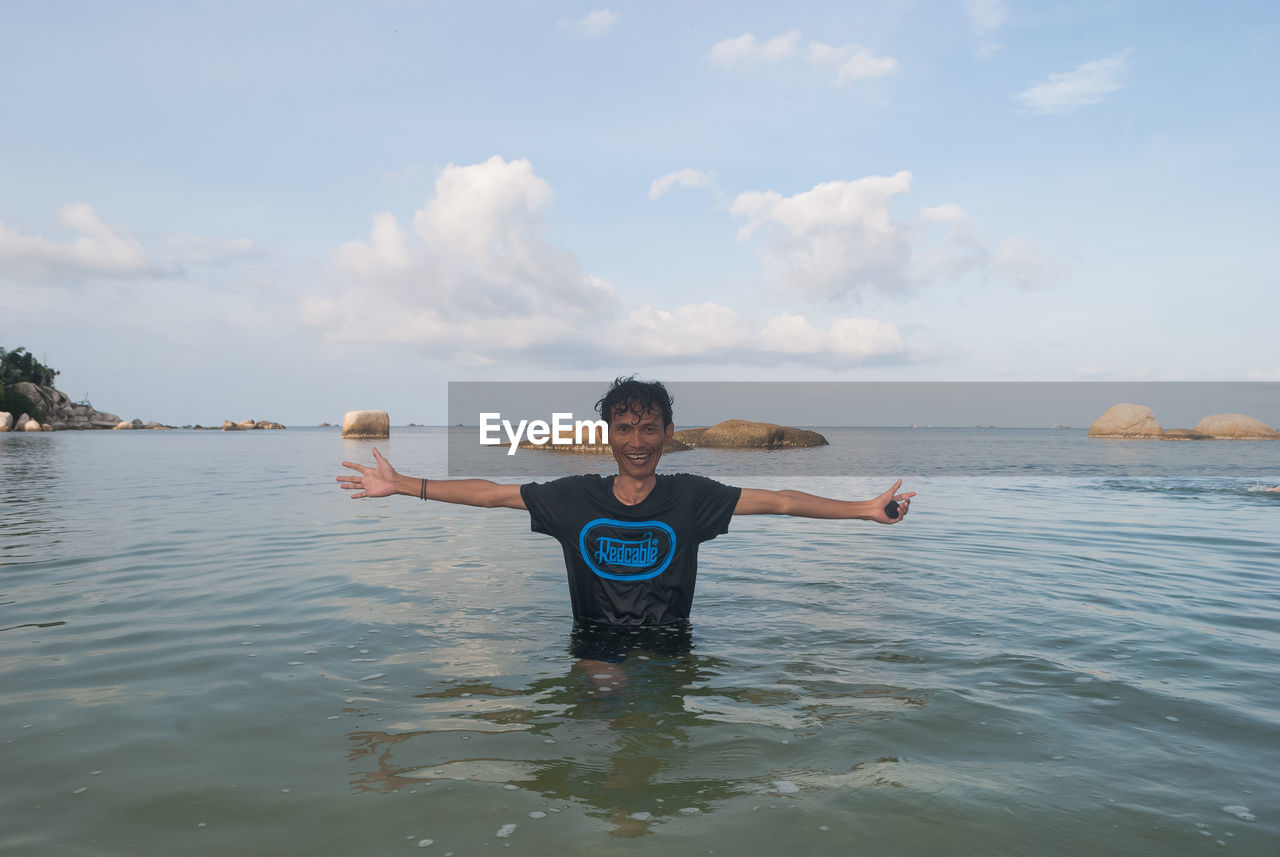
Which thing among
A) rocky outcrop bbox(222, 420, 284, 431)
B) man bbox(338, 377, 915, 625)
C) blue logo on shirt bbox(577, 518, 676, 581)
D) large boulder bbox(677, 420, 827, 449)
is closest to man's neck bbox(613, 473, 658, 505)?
man bbox(338, 377, 915, 625)

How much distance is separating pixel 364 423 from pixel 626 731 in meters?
62.2

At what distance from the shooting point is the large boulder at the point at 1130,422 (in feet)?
199

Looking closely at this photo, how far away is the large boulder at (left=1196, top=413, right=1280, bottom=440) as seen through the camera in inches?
2306

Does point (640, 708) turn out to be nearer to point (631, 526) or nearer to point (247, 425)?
point (631, 526)

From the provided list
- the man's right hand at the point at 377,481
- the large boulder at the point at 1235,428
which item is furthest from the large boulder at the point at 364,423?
the large boulder at the point at 1235,428

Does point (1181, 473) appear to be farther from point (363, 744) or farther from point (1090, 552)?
point (363, 744)

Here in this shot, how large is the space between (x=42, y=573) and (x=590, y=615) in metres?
6.66

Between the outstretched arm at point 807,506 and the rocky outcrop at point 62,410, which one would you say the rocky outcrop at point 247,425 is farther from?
the outstretched arm at point 807,506

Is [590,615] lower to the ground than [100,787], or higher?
higher

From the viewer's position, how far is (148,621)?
5.95 metres

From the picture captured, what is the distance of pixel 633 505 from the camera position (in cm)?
479

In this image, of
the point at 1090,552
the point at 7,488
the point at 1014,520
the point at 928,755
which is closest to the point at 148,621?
the point at 928,755

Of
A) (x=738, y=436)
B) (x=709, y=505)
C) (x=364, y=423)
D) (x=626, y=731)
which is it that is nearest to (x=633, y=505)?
(x=709, y=505)

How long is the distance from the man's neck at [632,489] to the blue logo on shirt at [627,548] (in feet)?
0.51
